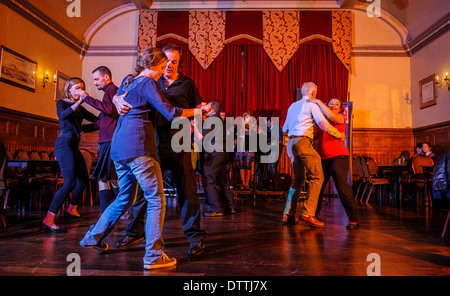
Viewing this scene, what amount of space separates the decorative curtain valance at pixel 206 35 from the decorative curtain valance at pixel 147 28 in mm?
1043

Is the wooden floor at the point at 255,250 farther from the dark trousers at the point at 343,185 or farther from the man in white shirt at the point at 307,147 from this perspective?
the man in white shirt at the point at 307,147

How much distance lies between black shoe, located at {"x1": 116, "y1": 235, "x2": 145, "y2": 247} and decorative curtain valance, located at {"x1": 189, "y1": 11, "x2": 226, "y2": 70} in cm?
673

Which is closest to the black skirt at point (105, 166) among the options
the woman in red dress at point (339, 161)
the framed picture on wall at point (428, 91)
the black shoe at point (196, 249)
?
the black shoe at point (196, 249)

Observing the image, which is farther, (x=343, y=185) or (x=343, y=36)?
(x=343, y=36)

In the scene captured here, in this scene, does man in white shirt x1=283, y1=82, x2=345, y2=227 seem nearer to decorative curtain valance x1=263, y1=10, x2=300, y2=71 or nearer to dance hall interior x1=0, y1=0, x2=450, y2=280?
dance hall interior x1=0, y1=0, x2=450, y2=280

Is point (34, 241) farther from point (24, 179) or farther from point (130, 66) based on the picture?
point (130, 66)

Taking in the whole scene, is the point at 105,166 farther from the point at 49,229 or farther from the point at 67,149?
the point at 49,229

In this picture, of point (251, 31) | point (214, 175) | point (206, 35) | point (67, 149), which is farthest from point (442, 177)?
point (206, 35)

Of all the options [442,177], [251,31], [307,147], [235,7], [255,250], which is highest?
[235,7]

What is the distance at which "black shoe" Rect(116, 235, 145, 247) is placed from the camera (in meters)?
2.30

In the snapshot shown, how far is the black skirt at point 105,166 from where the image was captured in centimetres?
265

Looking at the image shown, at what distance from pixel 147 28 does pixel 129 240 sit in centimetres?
767

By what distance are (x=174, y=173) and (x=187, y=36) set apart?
730 cm

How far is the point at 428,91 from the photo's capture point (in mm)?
7695
